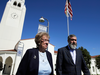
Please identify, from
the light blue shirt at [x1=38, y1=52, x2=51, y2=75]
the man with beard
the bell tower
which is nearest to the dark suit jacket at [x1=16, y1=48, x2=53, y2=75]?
the light blue shirt at [x1=38, y1=52, x2=51, y2=75]

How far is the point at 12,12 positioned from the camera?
29.0m

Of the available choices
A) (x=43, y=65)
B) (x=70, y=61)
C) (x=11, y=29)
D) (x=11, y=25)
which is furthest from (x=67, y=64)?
(x=11, y=25)

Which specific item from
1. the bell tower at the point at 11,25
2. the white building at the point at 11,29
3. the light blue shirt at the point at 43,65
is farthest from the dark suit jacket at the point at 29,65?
the bell tower at the point at 11,25

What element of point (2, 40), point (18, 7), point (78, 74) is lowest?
point (78, 74)

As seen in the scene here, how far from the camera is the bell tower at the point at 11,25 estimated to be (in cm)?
2572

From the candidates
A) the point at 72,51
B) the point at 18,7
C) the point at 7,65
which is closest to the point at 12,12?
the point at 18,7

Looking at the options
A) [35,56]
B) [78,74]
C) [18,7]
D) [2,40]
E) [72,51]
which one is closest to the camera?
[35,56]

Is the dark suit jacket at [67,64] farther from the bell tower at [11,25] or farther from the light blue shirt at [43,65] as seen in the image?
the bell tower at [11,25]

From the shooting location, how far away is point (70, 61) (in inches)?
99.5

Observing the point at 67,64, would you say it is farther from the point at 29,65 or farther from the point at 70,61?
the point at 29,65

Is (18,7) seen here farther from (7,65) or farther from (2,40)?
(7,65)

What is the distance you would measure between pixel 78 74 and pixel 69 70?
1.06ft

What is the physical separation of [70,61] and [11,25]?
29.7 m

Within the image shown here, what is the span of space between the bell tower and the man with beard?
1083 inches
